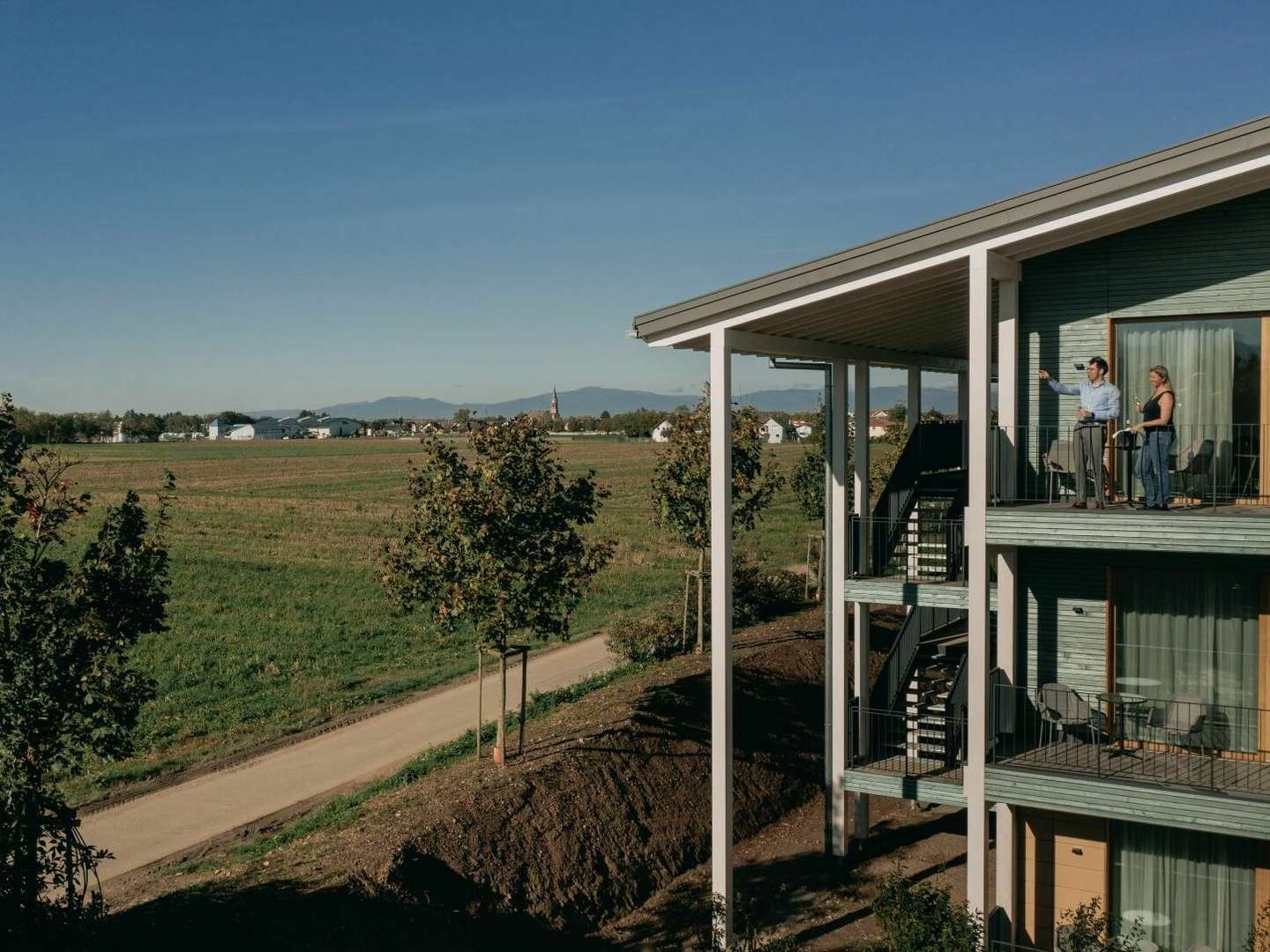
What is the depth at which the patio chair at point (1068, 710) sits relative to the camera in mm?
12117

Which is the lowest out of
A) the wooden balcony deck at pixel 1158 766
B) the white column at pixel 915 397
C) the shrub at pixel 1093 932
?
the shrub at pixel 1093 932

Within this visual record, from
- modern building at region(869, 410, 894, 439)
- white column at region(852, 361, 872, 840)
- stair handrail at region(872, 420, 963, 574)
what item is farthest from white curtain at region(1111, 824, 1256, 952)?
modern building at region(869, 410, 894, 439)

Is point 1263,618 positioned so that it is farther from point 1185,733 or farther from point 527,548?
point 527,548

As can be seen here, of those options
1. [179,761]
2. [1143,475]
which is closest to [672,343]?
[1143,475]

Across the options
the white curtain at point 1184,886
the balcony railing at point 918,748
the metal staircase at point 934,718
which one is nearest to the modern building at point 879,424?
the metal staircase at point 934,718

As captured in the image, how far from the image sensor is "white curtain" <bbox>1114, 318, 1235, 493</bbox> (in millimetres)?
12266

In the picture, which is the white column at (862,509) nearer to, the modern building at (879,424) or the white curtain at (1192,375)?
the white curtain at (1192,375)

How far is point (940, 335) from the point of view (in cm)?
1817

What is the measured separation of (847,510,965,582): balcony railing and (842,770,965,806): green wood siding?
97.5 inches

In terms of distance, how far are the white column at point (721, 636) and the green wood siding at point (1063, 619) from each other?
3.41 metres

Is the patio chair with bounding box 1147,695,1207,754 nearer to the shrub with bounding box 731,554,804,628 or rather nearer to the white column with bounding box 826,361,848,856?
the white column with bounding box 826,361,848,856

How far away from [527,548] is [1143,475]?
28.1 ft

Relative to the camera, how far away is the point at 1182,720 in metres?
12.1

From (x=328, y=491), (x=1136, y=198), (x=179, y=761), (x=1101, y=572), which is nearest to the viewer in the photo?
(x=1136, y=198)
